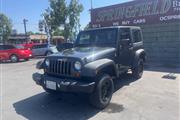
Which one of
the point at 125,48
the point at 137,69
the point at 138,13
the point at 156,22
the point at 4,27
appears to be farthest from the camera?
the point at 4,27

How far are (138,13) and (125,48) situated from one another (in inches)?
305

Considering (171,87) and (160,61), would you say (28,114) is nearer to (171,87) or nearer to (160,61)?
(171,87)

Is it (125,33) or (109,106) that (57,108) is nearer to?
(109,106)

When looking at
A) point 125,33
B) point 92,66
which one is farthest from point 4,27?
point 92,66

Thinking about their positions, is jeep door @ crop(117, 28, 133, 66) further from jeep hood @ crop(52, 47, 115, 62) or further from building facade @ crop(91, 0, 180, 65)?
building facade @ crop(91, 0, 180, 65)

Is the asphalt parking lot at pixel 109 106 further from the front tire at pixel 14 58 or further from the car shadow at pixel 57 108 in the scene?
the front tire at pixel 14 58

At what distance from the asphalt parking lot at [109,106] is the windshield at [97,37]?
1597 mm

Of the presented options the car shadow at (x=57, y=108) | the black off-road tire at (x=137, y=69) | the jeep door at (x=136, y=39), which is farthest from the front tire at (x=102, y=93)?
the jeep door at (x=136, y=39)

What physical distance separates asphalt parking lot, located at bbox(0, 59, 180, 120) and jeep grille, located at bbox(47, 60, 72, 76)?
3.02ft

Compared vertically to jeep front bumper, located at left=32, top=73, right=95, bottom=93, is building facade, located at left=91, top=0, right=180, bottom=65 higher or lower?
higher

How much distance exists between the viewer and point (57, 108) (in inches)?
209

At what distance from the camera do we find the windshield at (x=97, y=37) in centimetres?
622

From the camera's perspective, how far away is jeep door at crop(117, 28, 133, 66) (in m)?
6.16

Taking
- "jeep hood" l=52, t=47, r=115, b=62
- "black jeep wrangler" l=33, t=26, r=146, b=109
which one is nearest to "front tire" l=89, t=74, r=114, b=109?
"black jeep wrangler" l=33, t=26, r=146, b=109
